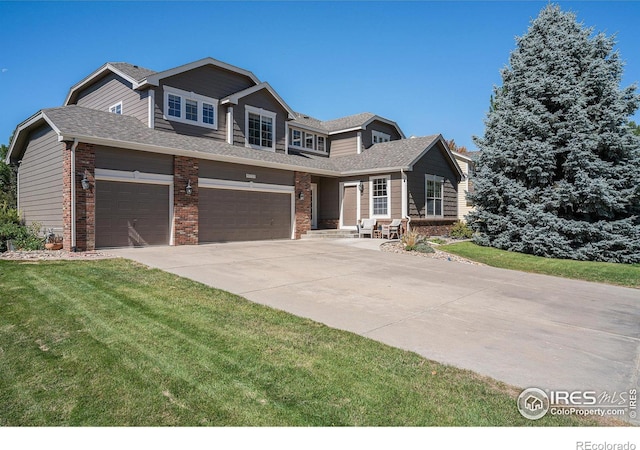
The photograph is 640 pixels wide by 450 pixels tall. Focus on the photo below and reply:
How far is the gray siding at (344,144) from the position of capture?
22.3 metres

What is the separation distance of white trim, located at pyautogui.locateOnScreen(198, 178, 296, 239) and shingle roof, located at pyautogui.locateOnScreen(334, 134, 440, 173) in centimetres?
356

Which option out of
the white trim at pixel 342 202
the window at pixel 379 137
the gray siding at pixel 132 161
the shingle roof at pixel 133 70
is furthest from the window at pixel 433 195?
the shingle roof at pixel 133 70

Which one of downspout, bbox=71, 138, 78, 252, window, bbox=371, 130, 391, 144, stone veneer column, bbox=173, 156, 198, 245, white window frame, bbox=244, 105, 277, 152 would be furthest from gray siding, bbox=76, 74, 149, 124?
window, bbox=371, 130, 391, 144

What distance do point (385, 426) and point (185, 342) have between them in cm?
240

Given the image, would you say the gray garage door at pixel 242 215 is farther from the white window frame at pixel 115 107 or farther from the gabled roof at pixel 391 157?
the white window frame at pixel 115 107

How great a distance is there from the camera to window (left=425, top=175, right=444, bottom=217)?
63.3ft

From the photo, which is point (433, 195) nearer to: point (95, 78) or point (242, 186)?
point (242, 186)

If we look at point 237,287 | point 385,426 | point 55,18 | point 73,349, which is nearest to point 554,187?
point 237,287

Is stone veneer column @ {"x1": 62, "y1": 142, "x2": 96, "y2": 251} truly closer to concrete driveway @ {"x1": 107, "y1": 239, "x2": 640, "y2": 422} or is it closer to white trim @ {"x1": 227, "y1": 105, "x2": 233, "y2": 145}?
concrete driveway @ {"x1": 107, "y1": 239, "x2": 640, "y2": 422}

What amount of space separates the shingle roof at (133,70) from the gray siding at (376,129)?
12.1 metres

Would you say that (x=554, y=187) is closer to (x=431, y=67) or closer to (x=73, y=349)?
(x=431, y=67)

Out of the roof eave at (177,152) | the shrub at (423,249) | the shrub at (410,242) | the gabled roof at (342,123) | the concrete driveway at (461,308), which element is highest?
the gabled roof at (342,123)

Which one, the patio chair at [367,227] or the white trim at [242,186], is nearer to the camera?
the white trim at [242,186]

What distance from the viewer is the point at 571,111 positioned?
1288 centimetres
